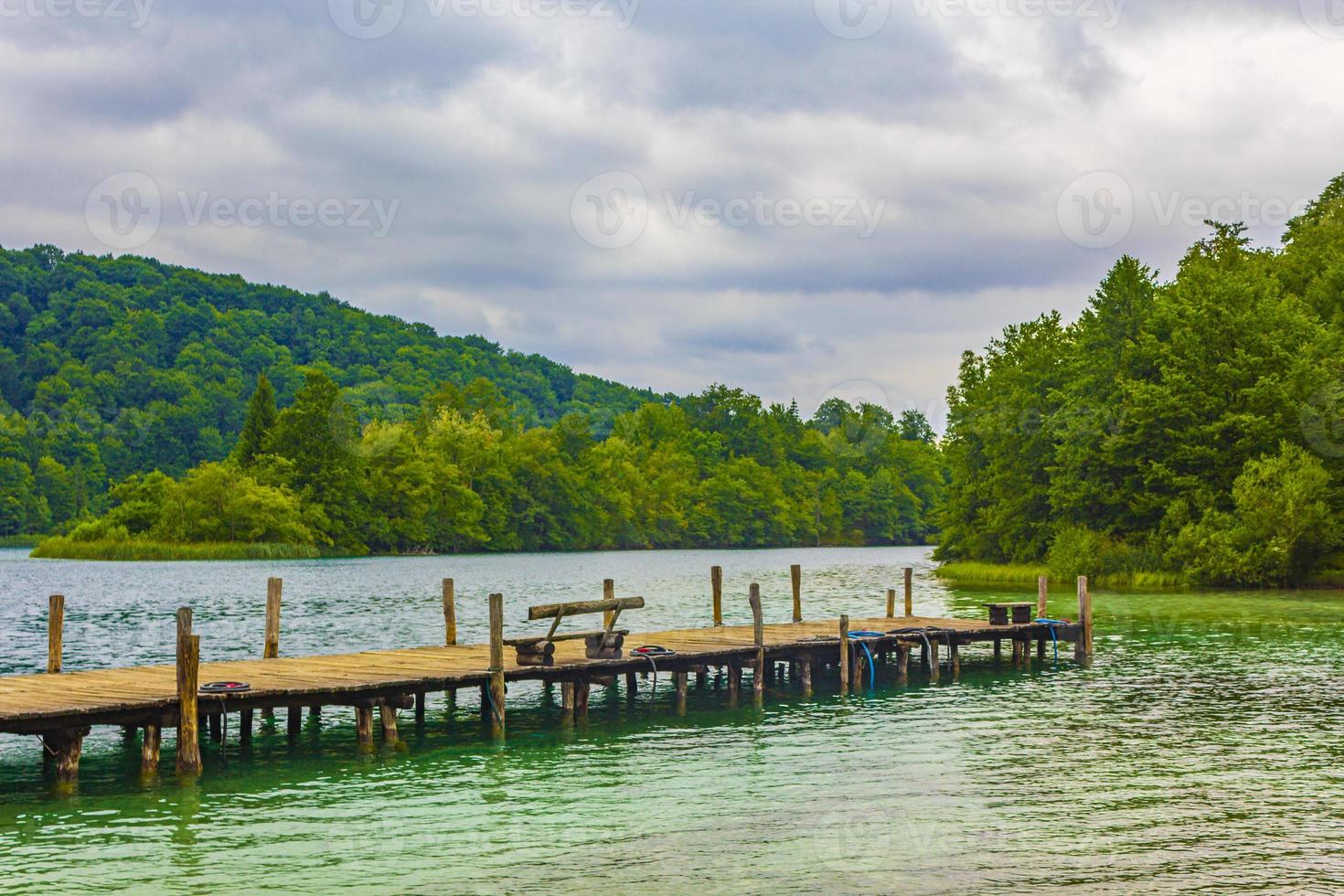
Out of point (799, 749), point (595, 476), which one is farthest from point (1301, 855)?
point (595, 476)

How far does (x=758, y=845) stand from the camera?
55.4ft

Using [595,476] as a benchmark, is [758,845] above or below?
below

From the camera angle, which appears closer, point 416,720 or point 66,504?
point 416,720

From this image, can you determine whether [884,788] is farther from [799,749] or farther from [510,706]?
[510,706]

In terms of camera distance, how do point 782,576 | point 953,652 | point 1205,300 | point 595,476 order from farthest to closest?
1. point 595,476
2. point 782,576
3. point 1205,300
4. point 953,652

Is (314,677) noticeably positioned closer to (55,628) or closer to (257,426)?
(55,628)

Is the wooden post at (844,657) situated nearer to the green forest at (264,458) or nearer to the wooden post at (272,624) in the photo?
the wooden post at (272,624)

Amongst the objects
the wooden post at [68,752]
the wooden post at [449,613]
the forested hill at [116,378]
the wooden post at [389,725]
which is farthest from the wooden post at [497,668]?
the forested hill at [116,378]

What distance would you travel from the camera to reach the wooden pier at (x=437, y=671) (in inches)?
800

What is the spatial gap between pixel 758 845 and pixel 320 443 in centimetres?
12267

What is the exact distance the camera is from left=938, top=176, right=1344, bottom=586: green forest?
63.9m

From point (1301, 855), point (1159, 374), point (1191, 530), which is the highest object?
point (1159, 374)

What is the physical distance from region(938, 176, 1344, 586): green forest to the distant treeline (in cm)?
4749

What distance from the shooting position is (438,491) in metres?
149
